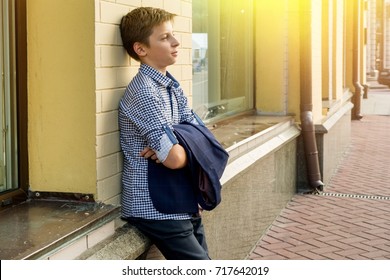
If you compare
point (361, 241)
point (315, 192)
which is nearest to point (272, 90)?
point (315, 192)

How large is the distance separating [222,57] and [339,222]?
5.57ft

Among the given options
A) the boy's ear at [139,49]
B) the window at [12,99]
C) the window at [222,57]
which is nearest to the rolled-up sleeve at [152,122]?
the boy's ear at [139,49]

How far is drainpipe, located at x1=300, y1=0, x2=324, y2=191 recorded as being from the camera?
21.9 ft

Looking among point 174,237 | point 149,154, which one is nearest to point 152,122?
point 149,154

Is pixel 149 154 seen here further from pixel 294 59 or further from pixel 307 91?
pixel 294 59

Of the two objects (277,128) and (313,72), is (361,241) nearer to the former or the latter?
(277,128)

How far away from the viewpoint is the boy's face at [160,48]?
9.38ft

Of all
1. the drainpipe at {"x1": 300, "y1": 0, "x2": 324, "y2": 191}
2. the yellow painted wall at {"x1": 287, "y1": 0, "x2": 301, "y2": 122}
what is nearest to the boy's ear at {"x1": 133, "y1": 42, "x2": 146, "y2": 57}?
the drainpipe at {"x1": 300, "y1": 0, "x2": 324, "y2": 191}

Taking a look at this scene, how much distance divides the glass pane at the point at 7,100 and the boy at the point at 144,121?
1.41 feet

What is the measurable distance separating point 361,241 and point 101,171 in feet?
9.55

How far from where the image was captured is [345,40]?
13734mm

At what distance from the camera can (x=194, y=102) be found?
5.39 m

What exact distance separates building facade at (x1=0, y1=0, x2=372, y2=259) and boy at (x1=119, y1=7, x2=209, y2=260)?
2.3 inches

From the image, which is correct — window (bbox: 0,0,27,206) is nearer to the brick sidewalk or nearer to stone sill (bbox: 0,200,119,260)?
stone sill (bbox: 0,200,119,260)
